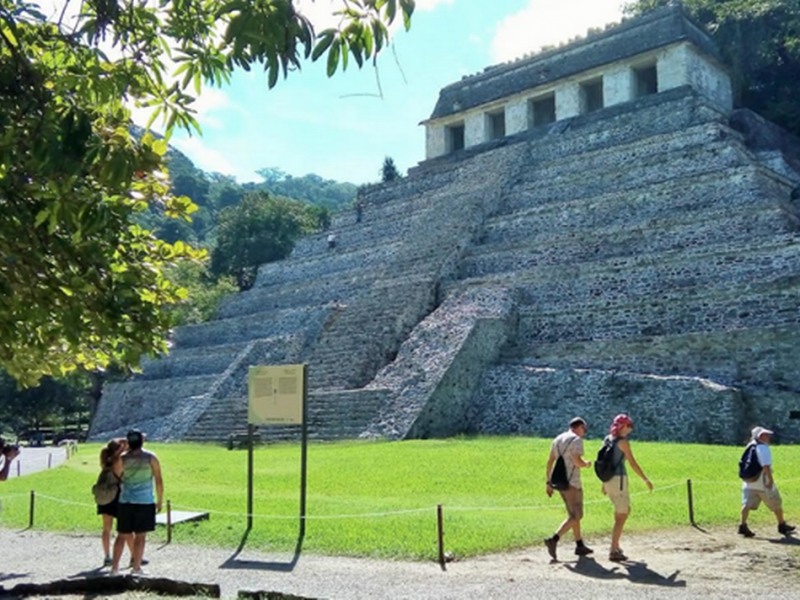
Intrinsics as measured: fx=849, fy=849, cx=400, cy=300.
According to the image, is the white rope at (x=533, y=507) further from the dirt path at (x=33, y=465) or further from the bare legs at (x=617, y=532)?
the dirt path at (x=33, y=465)

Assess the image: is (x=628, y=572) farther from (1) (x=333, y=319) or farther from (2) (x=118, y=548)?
(1) (x=333, y=319)

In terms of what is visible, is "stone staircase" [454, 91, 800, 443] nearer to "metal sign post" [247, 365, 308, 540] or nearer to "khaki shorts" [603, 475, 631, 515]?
"khaki shorts" [603, 475, 631, 515]

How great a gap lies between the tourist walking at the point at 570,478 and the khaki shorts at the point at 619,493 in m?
0.26

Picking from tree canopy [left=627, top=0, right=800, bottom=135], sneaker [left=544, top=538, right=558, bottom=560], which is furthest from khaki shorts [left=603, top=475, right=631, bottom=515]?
tree canopy [left=627, top=0, right=800, bottom=135]

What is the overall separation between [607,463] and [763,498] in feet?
6.26

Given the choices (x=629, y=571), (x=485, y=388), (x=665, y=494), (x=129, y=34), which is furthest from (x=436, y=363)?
(x=129, y=34)

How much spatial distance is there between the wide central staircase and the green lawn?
154 cm

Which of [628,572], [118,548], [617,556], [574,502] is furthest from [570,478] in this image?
[118,548]

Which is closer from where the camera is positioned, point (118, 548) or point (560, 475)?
point (118, 548)

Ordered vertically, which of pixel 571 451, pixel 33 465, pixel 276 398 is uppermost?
pixel 276 398

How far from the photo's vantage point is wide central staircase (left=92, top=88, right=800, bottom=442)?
637 inches

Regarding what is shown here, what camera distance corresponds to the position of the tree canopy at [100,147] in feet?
14.2

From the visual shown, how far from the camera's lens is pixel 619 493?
771 cm

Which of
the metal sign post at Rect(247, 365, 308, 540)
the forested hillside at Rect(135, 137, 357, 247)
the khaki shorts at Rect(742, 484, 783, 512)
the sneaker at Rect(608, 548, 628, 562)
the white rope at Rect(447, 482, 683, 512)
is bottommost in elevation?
the sneaker at Rect(608, 548, 628, 562)
